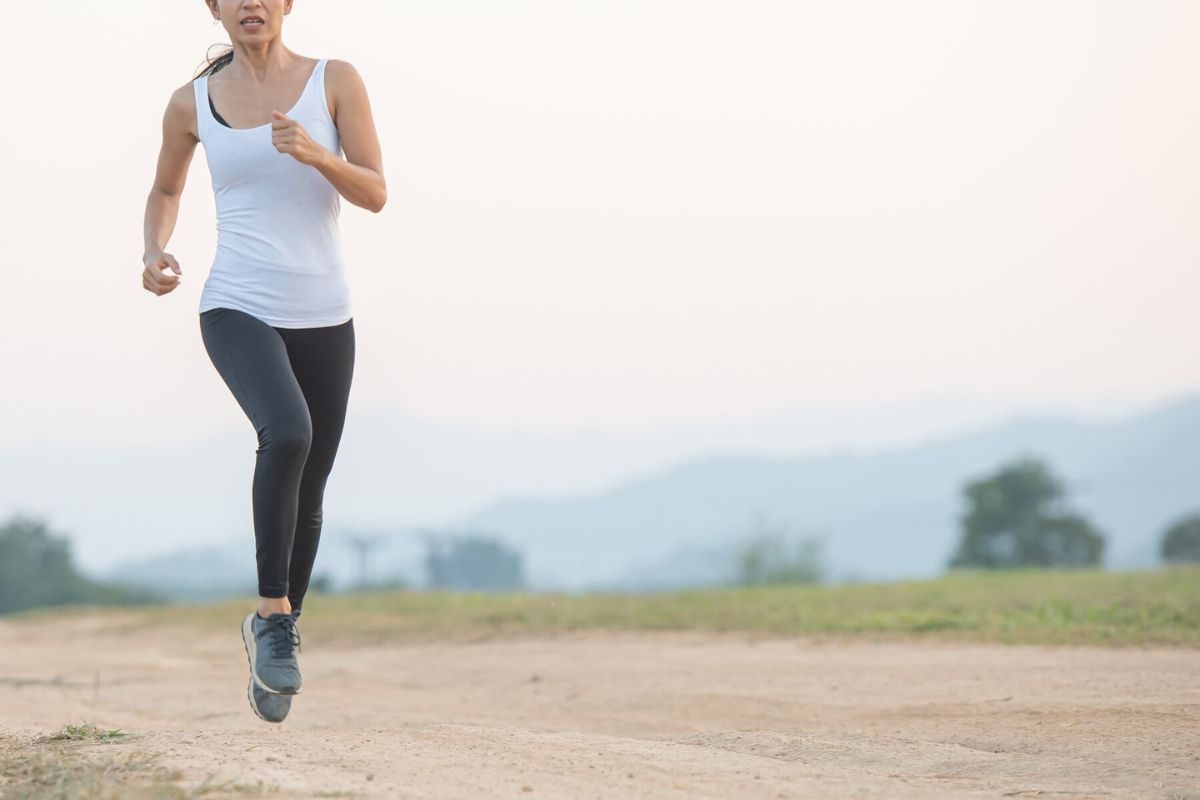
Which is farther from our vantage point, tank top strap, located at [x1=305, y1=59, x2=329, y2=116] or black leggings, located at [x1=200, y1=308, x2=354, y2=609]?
tank top strap, located at [x1=305, y1=59, x2=329, y2=116]

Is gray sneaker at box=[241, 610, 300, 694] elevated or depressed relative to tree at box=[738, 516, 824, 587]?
depressed

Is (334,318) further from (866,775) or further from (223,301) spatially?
(866,775)

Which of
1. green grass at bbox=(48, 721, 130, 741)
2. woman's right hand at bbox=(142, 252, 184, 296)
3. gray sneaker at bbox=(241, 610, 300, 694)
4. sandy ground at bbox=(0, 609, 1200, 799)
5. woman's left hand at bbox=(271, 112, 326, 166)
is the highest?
woman's left hand at bbox=(271, 112, 326, 166)

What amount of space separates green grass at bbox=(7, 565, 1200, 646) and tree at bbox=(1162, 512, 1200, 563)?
1379 inches

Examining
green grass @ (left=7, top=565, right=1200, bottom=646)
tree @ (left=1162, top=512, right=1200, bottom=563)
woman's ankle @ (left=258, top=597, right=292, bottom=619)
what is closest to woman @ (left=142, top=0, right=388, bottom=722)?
woman's ankle @ (left=258, top=597, right=292, bottom=619)

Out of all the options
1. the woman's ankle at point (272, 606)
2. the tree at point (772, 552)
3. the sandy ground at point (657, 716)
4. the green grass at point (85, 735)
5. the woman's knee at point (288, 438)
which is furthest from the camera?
the tree at point (772, 552)

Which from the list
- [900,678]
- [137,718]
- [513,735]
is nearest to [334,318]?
[513,735]

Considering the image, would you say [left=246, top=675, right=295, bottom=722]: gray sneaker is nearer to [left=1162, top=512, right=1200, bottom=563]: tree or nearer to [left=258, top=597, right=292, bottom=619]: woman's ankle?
[left=258, top=597, right=292, bottom=619]: woman's ankle

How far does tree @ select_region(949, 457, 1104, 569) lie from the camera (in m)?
48.1

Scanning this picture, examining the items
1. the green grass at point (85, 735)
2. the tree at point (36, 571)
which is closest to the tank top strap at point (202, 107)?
the green grass at point (85, 735)

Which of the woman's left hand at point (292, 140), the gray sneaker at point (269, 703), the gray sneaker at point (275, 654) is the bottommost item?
the gray sneaker at point (269, 703)

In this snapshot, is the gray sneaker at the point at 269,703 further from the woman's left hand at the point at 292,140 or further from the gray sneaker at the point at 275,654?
the woman's left hand at the point at 292,140

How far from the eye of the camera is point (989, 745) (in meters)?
4.99

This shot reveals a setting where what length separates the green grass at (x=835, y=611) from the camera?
30.8 feet
